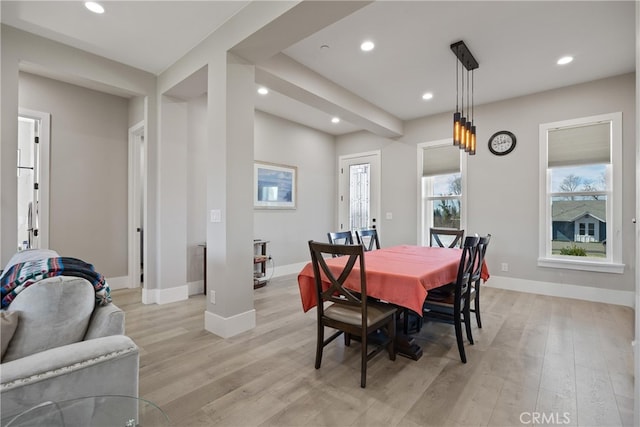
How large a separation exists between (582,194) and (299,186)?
4.23 meters

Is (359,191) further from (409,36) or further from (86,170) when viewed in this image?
(86,170)

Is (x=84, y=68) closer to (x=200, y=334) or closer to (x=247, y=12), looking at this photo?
(x=247, y=12)


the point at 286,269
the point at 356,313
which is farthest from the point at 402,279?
the point at 286,269

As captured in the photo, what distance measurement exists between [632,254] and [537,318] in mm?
1571

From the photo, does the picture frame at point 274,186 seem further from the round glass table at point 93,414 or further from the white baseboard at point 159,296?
the round glass table at point 93,414

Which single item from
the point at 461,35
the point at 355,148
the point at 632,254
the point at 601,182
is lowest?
the point at 632,254

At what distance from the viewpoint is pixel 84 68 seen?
3.10m

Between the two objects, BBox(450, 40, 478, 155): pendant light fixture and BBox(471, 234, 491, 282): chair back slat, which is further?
BBox(450, 40, 478, 155): pendant light fixture

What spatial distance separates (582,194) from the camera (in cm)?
388

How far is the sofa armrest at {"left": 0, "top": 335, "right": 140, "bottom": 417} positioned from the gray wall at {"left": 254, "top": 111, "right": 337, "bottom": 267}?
12.4 ft

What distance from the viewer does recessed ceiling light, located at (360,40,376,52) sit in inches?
117

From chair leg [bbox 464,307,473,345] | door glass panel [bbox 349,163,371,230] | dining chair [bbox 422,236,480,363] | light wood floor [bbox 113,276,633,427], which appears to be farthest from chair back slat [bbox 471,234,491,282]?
door glass panel [bbox 349,163,371,230]

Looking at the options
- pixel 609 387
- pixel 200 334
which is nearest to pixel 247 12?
pixel 200 334

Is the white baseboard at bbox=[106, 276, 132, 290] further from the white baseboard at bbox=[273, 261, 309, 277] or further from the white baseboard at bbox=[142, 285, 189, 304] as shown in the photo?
the white baseboard at bbox=[273, 261, 309, 277]
